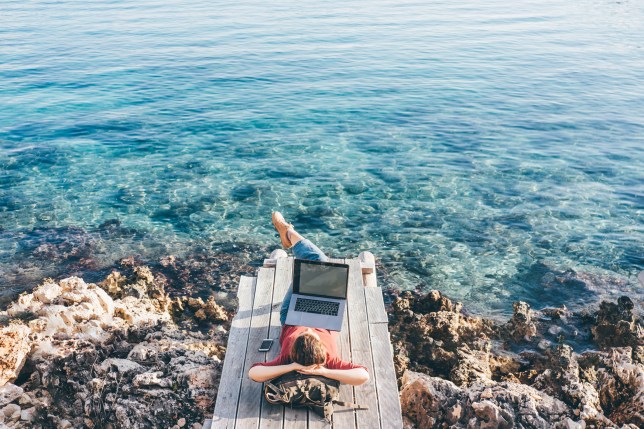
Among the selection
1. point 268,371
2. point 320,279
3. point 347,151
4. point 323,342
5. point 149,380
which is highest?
point 320,279

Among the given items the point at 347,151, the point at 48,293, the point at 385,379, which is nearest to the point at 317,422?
the point at 385,379

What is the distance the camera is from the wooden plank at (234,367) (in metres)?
6.60

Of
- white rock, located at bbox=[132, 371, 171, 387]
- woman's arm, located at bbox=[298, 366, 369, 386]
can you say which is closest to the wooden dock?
woman's arm, located at bbox=[298, 366, 369, 386]

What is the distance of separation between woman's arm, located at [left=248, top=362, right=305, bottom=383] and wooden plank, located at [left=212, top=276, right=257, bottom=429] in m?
0.36

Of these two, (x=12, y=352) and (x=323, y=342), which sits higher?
(x=323, y=342)

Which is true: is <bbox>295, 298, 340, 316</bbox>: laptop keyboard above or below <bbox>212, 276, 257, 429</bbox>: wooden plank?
above

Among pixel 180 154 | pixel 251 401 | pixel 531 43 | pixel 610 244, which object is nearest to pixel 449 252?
pixel 610 244

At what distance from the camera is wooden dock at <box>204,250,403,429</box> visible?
21.6 feet

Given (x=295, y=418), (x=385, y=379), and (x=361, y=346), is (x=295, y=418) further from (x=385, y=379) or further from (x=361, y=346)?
(x=361, y=346)

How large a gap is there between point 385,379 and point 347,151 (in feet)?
47.6

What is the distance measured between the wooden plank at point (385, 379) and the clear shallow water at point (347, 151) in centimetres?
523

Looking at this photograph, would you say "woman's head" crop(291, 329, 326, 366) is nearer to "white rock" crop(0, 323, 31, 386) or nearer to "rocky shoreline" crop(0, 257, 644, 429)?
"rocky shoreline" crop(0, 257, 644, 429)

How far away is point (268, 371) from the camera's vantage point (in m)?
6.84

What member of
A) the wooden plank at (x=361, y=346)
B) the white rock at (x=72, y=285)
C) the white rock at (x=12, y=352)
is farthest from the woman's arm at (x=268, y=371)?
the white rock at (x=72, y=285)
